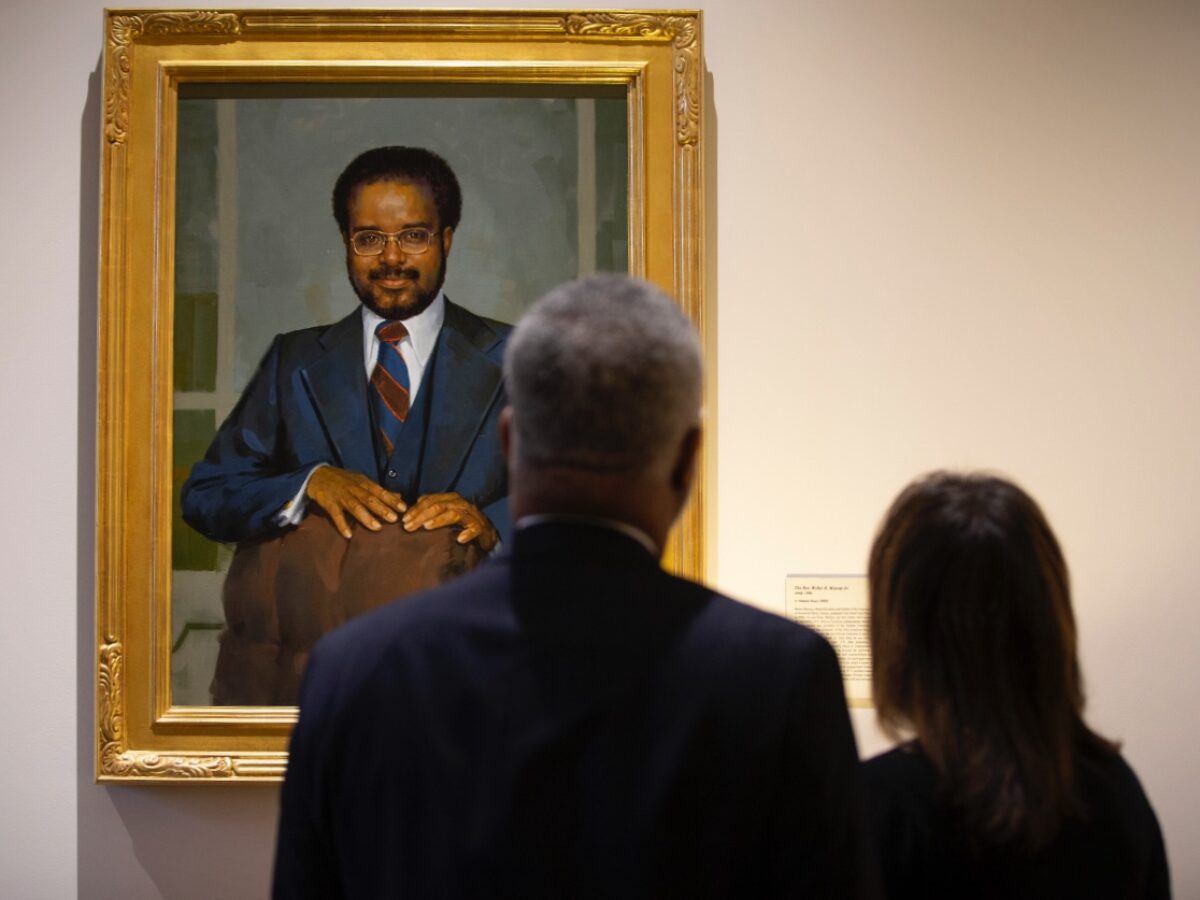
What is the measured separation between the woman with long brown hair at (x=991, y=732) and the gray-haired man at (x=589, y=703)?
431 mm

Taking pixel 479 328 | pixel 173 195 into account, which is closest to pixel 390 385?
pixel 479 328

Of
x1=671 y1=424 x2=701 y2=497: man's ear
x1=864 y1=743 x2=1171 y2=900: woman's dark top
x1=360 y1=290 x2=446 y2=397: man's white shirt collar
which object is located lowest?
x1=864 y1=743 x2=1171 y2=900: woman's dark top

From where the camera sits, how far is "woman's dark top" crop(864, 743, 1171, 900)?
1.67 m

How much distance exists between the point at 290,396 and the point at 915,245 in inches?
68.6

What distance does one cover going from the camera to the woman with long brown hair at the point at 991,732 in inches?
65.9

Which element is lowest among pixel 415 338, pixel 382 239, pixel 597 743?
pixel 597 743

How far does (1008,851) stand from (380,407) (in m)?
2.05

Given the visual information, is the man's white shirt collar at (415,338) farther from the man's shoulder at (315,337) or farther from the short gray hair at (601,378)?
the short gray hair at (601,378)

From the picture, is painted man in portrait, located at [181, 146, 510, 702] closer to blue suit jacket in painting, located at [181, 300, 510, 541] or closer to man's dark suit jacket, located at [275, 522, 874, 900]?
blue suit jacket in painting, located at [181, 300, 510, 541]

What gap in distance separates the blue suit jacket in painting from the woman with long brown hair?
5.21 ft

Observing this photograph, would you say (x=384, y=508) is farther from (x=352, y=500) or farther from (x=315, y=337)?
(x=315, y=337)

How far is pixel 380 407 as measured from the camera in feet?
10.6

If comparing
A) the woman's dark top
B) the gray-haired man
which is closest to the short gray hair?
the gray-haired man

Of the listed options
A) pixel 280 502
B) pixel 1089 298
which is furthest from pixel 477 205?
pixel 1089 298
